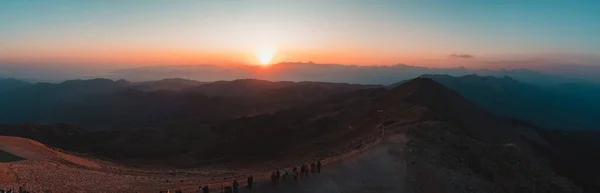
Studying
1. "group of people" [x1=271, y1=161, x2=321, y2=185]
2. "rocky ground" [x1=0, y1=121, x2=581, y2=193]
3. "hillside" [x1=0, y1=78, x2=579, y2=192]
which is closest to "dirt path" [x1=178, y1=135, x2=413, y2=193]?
"rocky ground" [x1=0, y1=121, x2=581, y2=193]

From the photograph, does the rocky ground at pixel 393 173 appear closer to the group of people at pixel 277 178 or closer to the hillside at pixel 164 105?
the group of people at pixel 277 178

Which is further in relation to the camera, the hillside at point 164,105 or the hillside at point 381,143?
the hillside at point 164,105

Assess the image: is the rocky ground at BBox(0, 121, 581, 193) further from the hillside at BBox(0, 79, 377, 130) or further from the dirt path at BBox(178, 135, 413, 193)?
the hillside at BBox(0, 79, 377, 130)

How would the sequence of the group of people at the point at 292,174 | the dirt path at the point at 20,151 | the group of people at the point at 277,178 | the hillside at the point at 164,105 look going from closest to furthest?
the group of people at the point at 277,178 → the group of people at the point at 292,174 → the dirt path at the point at 20,151 → the hillside at the point at 164,105

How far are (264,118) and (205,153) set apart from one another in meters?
14.5

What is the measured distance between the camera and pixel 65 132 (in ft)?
201

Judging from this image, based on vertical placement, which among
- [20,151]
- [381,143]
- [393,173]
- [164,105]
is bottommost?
[164,105]

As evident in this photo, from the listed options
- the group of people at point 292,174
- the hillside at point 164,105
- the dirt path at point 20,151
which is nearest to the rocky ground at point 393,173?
the dirt path at point 20,151

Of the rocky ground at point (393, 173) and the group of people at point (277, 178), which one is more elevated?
the group of people at point (277, 178)

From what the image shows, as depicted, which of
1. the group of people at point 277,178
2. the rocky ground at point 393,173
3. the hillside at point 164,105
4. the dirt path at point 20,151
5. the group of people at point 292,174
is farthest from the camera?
the hillside at point 164,105

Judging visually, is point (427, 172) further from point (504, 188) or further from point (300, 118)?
point (300, 118)

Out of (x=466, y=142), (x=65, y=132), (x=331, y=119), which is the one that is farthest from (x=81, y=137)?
(x=466, y=142)

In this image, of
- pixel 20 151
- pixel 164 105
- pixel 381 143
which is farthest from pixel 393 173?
pixel 164 105

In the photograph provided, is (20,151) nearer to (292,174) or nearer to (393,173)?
(292,174)
